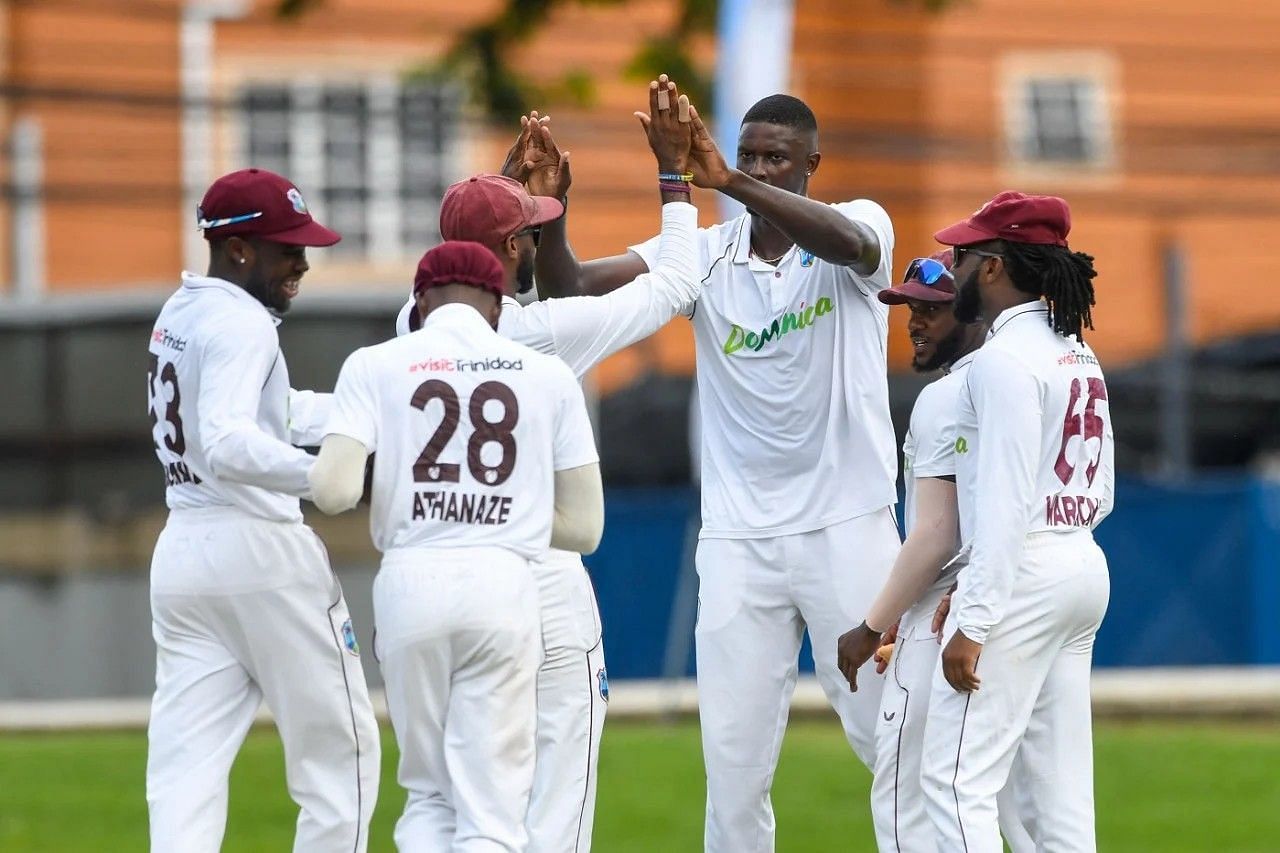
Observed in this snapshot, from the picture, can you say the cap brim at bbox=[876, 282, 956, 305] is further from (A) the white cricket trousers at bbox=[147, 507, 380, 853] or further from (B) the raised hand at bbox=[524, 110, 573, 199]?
(A) the white cricket trousers at bbox=[147, 507, 380, 853]

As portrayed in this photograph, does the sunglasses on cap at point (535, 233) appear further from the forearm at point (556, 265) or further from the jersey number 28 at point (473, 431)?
the jersey number 28 at point (473, 431)

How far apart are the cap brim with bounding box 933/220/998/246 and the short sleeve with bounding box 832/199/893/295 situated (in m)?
0.32

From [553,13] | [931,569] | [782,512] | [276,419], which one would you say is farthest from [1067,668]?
[553,13]

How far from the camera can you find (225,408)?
645cm

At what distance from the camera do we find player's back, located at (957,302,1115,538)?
248 inches

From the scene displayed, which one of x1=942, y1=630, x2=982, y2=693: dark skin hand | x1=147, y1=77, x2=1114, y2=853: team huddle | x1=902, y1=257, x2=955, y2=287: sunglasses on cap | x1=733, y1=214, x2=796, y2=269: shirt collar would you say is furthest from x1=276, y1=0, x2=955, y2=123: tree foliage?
x1=942, y1=630, x2=982, y2=693: dark skin hand

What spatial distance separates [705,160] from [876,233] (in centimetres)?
67

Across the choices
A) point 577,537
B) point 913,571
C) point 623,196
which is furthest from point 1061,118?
point 577,537

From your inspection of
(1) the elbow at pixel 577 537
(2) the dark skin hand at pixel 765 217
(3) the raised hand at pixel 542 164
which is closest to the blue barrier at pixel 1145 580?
(2) the dark skin hand at pixel 765 217

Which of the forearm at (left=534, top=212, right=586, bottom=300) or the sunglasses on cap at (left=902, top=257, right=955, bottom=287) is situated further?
the forearm at (left=534, top=212, right=586, bottom=300)

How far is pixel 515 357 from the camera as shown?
6.08 metres

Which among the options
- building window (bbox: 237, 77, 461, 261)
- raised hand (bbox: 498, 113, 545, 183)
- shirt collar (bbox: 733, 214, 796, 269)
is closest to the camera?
raised hand (bbox: 498, 113, 545, 183)

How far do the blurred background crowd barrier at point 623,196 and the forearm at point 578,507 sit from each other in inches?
348

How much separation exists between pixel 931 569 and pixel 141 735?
10611mm
